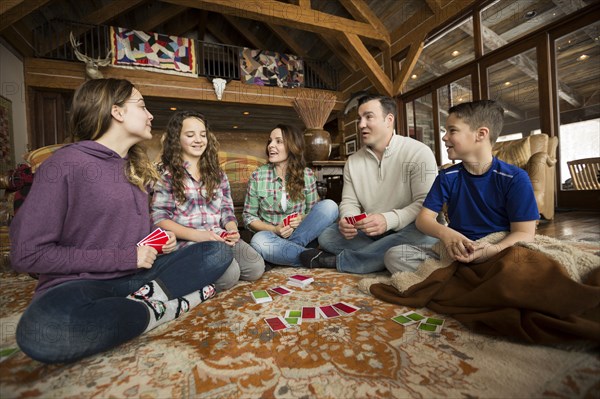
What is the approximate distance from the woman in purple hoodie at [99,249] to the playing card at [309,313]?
0.45m

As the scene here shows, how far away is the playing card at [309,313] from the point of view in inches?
39.9

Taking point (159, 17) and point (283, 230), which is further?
point (159, 17)

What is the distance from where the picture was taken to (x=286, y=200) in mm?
1957

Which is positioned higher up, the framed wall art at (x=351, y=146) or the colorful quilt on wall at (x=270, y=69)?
the colorful quilt on wall at (x=270, y=69)

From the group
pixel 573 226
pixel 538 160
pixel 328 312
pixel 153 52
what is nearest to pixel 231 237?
Answer: pixel 328 312

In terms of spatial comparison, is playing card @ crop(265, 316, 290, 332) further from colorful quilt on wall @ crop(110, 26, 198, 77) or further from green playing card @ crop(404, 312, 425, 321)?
colorful quilt on wall @ crop(110, 26, 198, 77)

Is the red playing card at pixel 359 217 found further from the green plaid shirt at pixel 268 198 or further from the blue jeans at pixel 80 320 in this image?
the blue jeans at pixel 80 320

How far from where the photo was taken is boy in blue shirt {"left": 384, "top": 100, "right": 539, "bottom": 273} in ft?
3.62

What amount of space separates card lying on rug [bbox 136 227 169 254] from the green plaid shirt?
0.87 metres

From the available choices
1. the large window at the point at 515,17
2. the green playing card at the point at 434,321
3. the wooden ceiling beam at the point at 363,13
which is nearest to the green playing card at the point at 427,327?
the green playing card at the point at 434,321

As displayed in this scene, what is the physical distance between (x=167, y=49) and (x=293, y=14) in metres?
2.66

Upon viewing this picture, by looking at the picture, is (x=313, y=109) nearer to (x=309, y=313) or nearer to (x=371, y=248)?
(x=371, y=248)

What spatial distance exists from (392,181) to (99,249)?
147 centimetres

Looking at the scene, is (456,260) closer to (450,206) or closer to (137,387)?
(450,206)
